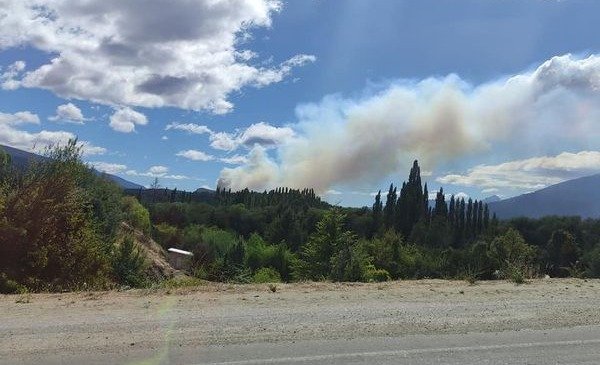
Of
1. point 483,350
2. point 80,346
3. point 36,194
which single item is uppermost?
point 36,194

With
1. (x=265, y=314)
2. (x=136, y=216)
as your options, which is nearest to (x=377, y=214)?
(x=136, y=216)

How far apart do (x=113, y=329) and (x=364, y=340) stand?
→ 11.0 feet

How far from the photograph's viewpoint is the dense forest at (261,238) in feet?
53.4

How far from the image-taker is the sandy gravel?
7.26 meters

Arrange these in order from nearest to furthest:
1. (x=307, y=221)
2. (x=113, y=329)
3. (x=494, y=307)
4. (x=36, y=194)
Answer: (x=113, y=329), (x=494, y=307), (x=36, y=194), (x=307, y=221)

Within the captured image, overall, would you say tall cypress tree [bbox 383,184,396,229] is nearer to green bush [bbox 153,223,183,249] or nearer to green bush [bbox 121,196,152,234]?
green bush [bbox 153,223,183,249]

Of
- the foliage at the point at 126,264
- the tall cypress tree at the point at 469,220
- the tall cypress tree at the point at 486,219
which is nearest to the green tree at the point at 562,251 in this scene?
the tall cypress tree at the point at 469,220

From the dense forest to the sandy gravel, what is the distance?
3146 mm

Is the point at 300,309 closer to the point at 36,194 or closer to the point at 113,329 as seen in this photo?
the point at 113,329

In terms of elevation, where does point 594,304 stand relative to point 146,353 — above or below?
above

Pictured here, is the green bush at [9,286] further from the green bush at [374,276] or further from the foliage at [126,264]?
the green bush at [374,276]

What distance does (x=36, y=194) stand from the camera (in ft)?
55.3

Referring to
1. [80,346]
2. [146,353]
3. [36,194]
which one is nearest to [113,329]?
[80,346]

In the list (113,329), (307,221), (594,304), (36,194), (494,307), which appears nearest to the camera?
(113,329)
